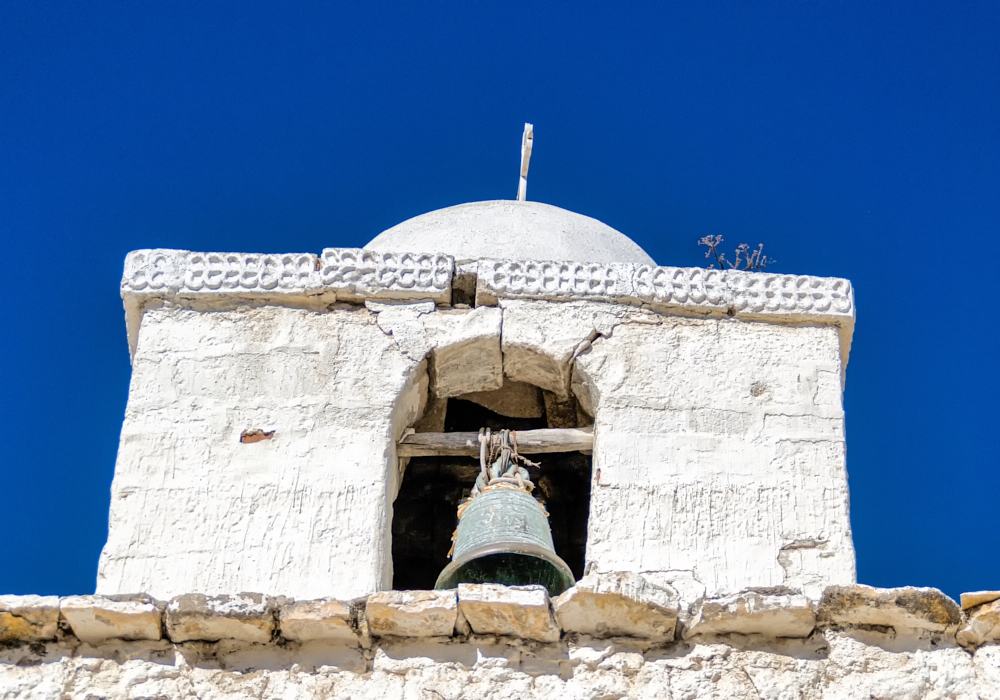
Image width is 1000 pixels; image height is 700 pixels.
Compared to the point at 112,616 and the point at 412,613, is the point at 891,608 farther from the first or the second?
the point at 112,616

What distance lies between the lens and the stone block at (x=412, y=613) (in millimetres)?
4863

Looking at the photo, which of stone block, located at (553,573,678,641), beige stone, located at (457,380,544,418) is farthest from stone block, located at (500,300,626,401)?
stone block, located at (553,573,678,641)

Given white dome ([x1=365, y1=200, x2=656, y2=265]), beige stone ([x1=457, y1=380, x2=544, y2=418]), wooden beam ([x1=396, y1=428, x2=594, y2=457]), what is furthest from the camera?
beige stone ([x1=457, y1=380, x2=544, y2=418])

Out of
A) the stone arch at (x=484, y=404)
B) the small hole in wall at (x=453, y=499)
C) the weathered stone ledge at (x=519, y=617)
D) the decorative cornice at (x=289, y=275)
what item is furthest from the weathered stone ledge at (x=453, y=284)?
the weathered stone ledge at (x=519, y=617)

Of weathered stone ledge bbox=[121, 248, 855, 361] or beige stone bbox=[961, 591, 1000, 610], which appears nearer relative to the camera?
beige stone bbox=[961, 591, 1000, 610]

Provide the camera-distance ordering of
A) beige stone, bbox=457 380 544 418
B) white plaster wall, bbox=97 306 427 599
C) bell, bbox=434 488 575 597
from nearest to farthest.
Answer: bell, bbox=434 488 575 597
white plaster wall, bbox=97 306 427 599
beige stone, bbox=457 380 544 418

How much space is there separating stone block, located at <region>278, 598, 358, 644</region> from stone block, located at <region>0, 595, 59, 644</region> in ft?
2.09

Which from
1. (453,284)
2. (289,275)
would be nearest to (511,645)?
(453,284)

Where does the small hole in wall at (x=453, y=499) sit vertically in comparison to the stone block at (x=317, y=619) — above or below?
above

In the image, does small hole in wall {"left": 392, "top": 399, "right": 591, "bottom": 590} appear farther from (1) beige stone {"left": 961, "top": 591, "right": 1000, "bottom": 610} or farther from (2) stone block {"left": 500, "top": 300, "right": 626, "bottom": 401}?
(1) beige stone {"left": 961, "top": 591, "right": 1000, "bottom": 610}

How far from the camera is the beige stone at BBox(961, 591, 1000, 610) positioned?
15.9ft

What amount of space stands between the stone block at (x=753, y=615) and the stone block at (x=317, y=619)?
946 millimetres

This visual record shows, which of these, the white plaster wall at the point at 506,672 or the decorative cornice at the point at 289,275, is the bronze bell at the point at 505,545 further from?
the decorative cornice at the point at 289,275

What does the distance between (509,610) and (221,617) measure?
79cm
